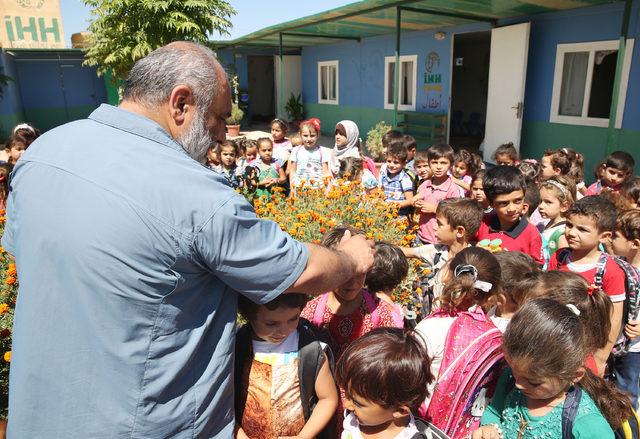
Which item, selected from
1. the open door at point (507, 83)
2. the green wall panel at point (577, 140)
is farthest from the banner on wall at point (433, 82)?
the green wall panel at point (577, 140)

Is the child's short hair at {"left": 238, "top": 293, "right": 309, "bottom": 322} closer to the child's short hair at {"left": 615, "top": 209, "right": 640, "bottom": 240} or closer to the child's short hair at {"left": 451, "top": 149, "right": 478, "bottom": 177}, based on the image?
the child's short hair at {"left": 615, "top": 209, "right": 640, "bottom": 240}

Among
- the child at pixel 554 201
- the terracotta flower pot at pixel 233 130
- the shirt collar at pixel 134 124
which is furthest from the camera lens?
the terracotta flower pot at pixel 233 130

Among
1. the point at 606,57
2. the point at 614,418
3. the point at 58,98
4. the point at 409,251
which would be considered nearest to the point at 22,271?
the point at 614,418

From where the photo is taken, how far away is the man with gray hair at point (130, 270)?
1.12 meters

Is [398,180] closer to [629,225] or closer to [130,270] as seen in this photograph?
[629,225]

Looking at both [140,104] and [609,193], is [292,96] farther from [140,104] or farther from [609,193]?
[140,104]

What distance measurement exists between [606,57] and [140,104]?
904cm

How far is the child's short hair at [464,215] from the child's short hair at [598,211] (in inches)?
21.2

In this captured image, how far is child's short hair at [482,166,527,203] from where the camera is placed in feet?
9.76

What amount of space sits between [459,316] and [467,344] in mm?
137

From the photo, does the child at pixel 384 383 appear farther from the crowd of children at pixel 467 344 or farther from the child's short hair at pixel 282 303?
the child's short hair at pixel 282 303

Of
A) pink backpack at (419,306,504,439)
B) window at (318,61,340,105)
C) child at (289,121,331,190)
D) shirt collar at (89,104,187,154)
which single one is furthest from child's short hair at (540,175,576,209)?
window at (318,61,340,105)

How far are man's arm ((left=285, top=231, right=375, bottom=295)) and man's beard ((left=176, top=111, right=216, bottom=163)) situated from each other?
1.48 ft

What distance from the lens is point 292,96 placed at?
58.6 feet
